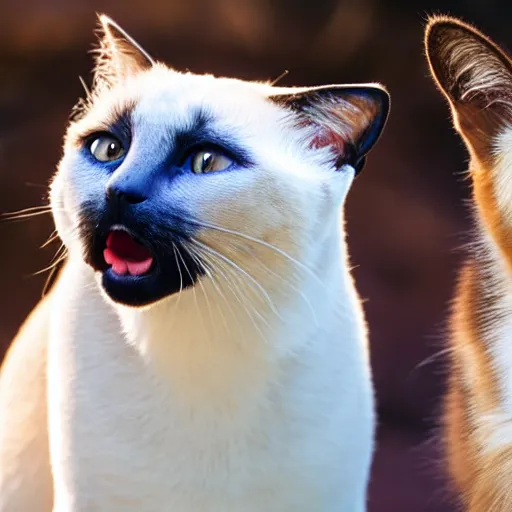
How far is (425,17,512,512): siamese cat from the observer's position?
0.85 meters

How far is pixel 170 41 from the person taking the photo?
3.26 feet

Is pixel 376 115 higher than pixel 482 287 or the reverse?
higher

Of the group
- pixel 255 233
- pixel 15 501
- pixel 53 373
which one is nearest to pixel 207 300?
pixel 255 233

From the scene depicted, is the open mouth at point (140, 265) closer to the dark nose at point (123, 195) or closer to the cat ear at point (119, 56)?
the dark nose at point (123, 195)

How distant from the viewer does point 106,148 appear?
2.64ft

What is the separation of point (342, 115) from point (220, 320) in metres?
0.24

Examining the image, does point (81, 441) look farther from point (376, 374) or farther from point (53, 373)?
point (376, 374)

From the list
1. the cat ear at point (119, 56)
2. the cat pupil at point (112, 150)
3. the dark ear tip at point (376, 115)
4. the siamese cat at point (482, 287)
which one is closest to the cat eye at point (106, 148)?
the cat pupil at point (112, 150)

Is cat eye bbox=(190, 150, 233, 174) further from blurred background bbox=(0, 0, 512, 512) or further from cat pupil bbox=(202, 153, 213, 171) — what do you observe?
blurred background bbox=(0, 0, 512, 512)

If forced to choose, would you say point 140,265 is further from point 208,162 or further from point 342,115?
point 342,115

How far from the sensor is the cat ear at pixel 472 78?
Result: 0.84 m

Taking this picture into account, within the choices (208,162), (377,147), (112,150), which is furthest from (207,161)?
(377,147)

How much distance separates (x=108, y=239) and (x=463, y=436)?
18.4 inches

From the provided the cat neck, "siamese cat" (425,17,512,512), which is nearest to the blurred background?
"siamese cat" (425,17,512,512)
